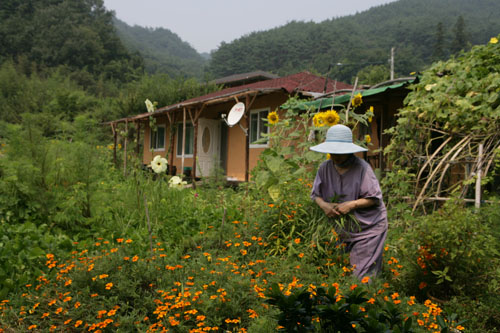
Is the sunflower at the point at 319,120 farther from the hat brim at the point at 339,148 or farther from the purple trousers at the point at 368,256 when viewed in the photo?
the purple trousers at the point at 368,256

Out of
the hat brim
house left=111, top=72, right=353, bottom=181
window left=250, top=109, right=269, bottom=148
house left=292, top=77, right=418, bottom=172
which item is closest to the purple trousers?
the hat brim

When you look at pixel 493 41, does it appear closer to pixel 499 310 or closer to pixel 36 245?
pixel 499 310

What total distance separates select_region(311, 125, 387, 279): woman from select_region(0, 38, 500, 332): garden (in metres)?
0.15

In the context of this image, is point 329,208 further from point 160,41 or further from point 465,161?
point 160,41

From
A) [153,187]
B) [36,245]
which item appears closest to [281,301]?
[36,245]

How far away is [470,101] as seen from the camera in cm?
498

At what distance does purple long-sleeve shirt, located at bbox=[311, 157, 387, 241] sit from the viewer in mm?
3039

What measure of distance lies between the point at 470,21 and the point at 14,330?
66254 millimetres

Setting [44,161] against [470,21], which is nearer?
[44,161]

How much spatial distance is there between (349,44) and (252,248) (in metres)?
48.2

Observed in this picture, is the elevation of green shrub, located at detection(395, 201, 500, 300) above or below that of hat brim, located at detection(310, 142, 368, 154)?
below

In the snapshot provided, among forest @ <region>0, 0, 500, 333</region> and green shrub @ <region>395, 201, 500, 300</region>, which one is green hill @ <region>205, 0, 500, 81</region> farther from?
green shrub @ <region>395, 201, 500, 300</region>

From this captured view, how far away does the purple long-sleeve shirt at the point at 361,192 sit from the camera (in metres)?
3.04

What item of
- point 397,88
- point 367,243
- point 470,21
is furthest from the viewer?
point 470,21
